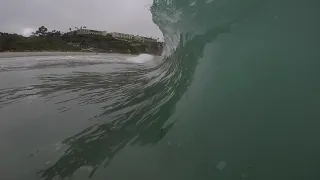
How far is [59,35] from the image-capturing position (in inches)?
2744

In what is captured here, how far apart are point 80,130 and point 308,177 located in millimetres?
2114

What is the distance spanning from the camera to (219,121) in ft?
8.49

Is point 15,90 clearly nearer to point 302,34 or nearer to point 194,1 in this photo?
point 194,1

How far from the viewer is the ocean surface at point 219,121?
7.30ft

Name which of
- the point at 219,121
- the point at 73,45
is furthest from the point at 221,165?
the point at 73,45

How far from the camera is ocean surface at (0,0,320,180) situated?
7.30 feet

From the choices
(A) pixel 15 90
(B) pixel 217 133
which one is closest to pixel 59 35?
(A) pixel 15 90

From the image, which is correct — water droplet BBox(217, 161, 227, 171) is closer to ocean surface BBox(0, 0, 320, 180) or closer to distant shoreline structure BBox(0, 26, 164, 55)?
ocean surface BBox(0, 0, 320, 180)

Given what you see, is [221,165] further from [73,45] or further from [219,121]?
[73,45]

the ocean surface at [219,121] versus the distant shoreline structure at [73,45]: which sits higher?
the ocean surface at [219,121]

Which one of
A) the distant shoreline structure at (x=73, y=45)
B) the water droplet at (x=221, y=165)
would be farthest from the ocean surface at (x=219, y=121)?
the distant shoreline structure at (x=73, y=45)

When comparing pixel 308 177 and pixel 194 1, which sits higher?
pixel 194 1

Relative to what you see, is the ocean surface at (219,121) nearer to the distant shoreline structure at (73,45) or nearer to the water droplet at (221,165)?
the water droplet at (221,165)

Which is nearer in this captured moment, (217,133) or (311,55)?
(311,55)
